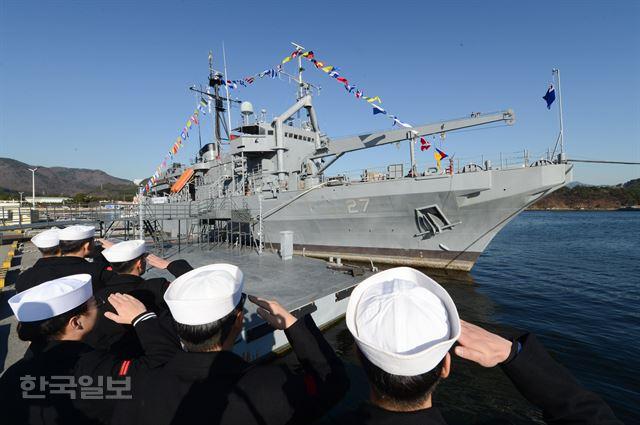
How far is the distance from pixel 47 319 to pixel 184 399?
1135 mm

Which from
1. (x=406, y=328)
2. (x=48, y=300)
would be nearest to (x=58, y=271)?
(x=48, y=300)

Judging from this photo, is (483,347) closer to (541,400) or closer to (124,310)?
(541,400)

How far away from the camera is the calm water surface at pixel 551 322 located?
496 centimetres

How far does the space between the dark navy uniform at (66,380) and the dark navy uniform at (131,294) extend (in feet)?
1.15

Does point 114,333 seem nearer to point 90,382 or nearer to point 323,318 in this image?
point 90,382

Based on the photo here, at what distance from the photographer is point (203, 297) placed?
155cm

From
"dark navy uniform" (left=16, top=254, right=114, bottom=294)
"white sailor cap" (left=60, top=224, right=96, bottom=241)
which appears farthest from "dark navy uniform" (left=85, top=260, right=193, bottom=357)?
"white sailor cap" (left=60, top=224, right=96, bottom=241)

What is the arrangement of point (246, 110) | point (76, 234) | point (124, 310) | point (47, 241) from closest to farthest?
point (124, 310) → point (76, 234) → point (47, 241) → point (246, 110)

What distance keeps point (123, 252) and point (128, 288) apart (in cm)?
46

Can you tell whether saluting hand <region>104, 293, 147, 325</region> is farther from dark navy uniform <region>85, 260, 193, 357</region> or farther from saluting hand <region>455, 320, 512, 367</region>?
saluting hand <region>455, 320, 512, 367</region>

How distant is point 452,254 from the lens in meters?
13.1

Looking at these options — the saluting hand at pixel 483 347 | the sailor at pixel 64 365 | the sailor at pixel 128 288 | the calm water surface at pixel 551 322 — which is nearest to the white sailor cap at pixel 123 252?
the sailor at pixel 128 288

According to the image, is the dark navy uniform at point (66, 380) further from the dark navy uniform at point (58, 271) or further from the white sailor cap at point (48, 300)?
the dark navy uniform at point (58, 271)

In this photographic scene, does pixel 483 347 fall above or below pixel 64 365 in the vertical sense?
above
